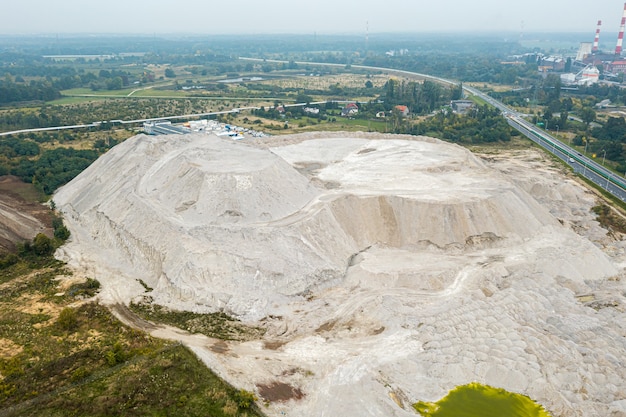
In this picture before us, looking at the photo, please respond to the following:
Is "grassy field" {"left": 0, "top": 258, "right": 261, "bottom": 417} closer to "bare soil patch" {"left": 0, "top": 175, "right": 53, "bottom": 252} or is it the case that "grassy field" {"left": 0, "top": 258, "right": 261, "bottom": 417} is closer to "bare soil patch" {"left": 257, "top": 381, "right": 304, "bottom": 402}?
"bare soil patch" {"left": 257, "top": 381, "right": 304, "bottom": 402}

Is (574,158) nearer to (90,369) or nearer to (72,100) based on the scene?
(90,369)

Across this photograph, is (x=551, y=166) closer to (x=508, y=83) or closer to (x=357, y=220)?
(x=357, y=220)

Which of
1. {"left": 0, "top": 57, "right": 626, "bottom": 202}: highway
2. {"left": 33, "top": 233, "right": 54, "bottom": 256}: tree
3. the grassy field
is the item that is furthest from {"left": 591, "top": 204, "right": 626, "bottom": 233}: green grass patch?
{"left": 33, "top": 233, "right": 54, "bottom": 256}: tree

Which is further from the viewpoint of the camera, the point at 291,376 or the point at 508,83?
the point at 508,83

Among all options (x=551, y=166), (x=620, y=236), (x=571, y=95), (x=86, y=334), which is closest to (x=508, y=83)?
(x=571, y=95)

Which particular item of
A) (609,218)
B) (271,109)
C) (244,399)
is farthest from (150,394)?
(271,109)

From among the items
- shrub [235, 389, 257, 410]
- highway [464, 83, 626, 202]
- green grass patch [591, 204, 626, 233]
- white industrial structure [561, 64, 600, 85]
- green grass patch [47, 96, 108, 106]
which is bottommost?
highway [464, 83, 626, 202]

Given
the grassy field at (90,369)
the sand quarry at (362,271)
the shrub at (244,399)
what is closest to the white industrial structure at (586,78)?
the sand quarry at (362,271)
